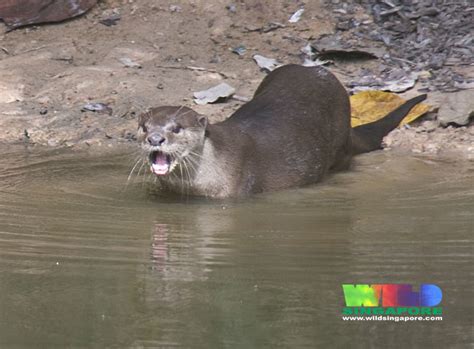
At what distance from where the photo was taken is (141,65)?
846 cm

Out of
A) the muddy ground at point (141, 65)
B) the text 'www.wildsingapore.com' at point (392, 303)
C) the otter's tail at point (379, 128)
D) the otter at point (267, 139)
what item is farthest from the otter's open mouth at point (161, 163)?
the text 'www.wildsingapore.com' at point (392, 303)

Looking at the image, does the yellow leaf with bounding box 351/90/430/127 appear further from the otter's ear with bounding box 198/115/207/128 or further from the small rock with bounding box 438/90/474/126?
the otter's ear with bounding box 198/115/207/128

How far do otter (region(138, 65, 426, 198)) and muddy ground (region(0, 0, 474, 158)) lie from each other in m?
0.66

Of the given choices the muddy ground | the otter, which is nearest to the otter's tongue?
the otter

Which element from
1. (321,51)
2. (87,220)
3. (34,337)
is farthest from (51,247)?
(321,51)

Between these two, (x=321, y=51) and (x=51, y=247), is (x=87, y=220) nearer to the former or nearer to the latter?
(x=51, y=247)

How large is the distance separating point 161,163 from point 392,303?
7.12 feet

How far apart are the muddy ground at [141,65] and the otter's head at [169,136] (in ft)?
5.20

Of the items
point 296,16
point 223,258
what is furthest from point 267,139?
point 296,16

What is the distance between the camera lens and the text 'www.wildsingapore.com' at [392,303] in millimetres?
3750

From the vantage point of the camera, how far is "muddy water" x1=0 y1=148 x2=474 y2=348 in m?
3.60

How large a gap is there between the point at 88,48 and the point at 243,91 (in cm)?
141

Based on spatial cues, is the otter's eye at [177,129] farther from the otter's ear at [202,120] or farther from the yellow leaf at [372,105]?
the yellow leaf at [372,105]

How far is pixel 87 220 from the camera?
17.3 feet
